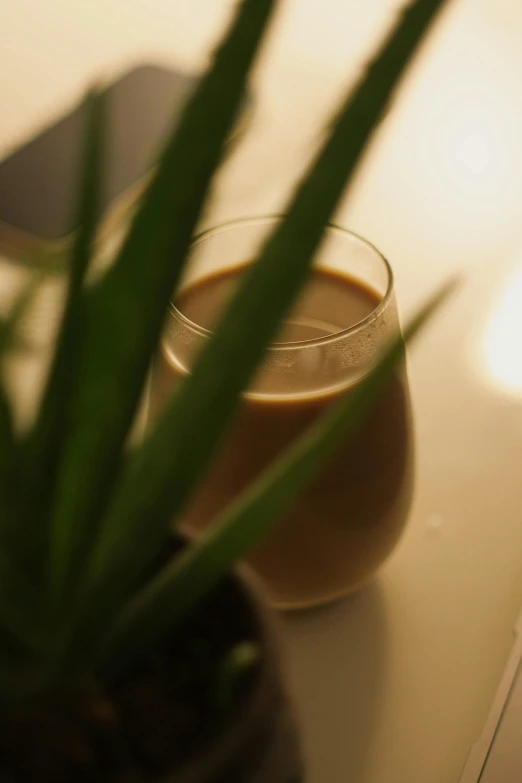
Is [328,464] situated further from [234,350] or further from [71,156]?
[71,156]

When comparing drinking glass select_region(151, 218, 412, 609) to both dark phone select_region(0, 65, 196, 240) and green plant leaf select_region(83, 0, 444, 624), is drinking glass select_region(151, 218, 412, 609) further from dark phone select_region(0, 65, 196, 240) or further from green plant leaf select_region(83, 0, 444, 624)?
dark phone select_region(0, 65, 196, 240)

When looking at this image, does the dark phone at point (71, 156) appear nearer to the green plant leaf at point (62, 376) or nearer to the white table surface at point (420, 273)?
the white table surface at point (420, 273)

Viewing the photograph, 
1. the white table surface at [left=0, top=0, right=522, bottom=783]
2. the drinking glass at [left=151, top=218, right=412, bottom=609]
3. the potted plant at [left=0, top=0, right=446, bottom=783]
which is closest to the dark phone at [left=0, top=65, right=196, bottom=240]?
the white table surface at [left=0, top=0, right=522, bottom=783]

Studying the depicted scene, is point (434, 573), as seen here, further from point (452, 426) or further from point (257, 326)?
point (257, 326)

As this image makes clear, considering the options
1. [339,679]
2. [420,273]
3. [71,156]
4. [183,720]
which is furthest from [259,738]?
[71,156]

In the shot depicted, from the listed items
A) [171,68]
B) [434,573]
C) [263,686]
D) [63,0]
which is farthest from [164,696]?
[63,0]
